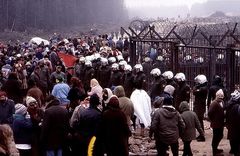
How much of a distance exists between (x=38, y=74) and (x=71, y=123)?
25.6 ft

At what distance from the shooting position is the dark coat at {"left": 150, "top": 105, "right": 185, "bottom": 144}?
10.6m

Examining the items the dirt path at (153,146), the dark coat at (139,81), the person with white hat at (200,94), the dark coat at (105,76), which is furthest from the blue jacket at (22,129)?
the dark coat at (105,76)

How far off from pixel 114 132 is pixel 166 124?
1.04m

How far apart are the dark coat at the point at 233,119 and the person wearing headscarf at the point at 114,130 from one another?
2559 millimetres

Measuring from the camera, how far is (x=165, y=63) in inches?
753

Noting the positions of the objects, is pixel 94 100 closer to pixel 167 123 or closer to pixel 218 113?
pixel 167 123

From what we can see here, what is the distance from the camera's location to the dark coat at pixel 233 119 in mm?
11617

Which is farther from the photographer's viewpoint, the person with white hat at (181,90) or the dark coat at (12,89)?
the dark coat at (12,89)

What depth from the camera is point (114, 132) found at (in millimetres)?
10398

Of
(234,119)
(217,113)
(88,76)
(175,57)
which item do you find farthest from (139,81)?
(88,76)

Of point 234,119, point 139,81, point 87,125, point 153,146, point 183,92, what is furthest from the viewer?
point 139,81

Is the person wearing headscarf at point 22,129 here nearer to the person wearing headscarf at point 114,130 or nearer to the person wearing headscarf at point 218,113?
the person wearing headscarf at point 114,130

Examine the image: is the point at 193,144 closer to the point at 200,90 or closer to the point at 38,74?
the point at 200,90

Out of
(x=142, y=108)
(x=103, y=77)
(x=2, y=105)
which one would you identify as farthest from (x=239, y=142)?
(x=103, y=77)
